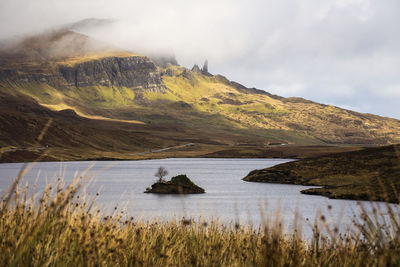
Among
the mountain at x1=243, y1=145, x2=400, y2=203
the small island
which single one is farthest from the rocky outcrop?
the mountain at x1=243, y1=145, x2=400, y2=203

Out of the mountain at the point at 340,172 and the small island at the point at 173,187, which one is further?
the small island at the point at 173,187

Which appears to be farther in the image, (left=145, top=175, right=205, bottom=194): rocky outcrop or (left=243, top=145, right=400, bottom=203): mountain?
(left=145, top=175, right=205, bottom=194): rocky outcrop

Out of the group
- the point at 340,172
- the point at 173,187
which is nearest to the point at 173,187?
the point at 173,187

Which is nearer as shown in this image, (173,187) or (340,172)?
(173,187)

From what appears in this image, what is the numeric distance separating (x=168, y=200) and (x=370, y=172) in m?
29.9

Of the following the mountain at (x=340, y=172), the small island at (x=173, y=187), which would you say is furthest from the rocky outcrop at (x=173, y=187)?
the mountain at (x=340, y=172)

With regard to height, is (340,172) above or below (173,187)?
above

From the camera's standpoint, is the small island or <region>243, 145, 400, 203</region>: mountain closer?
<region>243, 145, 400, 203</region>: mountain

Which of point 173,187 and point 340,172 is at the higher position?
point 340,172

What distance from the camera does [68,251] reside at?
26.2 feet

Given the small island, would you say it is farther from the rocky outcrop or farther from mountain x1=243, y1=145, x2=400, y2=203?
mountain x1=243, y1=145, x2=400, y2=203

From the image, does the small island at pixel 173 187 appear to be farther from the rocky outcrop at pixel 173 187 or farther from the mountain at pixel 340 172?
the mountain at pixel 340 172

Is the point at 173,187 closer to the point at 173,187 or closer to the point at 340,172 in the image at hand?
the point at 173,187

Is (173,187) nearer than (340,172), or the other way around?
(173,187)
